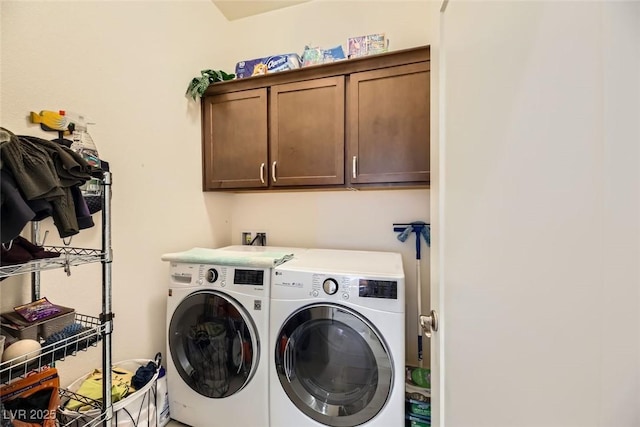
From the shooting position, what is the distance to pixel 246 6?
218 centimetres

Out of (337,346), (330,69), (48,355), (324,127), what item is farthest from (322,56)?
(48,355)

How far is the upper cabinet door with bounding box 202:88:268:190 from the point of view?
6.19 ft

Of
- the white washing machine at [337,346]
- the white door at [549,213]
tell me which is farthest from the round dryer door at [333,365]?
the white door at [549,213]

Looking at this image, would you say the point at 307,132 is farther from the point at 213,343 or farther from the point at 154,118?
the point at 213,343

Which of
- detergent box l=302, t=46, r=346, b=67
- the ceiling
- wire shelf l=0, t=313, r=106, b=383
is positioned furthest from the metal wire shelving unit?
the ceiling

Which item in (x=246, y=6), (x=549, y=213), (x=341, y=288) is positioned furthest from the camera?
(x=246, y=6)

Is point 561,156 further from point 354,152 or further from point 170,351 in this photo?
point 170,351

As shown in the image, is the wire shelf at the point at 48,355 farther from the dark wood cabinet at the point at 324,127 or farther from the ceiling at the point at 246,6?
the ceiling at the point at 246,6

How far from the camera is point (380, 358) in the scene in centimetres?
121

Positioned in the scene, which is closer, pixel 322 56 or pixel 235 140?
pixel 322 56

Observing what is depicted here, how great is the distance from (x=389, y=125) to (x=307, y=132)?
A: 0.52 m

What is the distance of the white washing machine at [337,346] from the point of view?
3.96 feet

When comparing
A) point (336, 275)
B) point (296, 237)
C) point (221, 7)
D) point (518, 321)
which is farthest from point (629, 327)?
point (221, 7)

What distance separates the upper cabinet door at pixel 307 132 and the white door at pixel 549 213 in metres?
1.14
